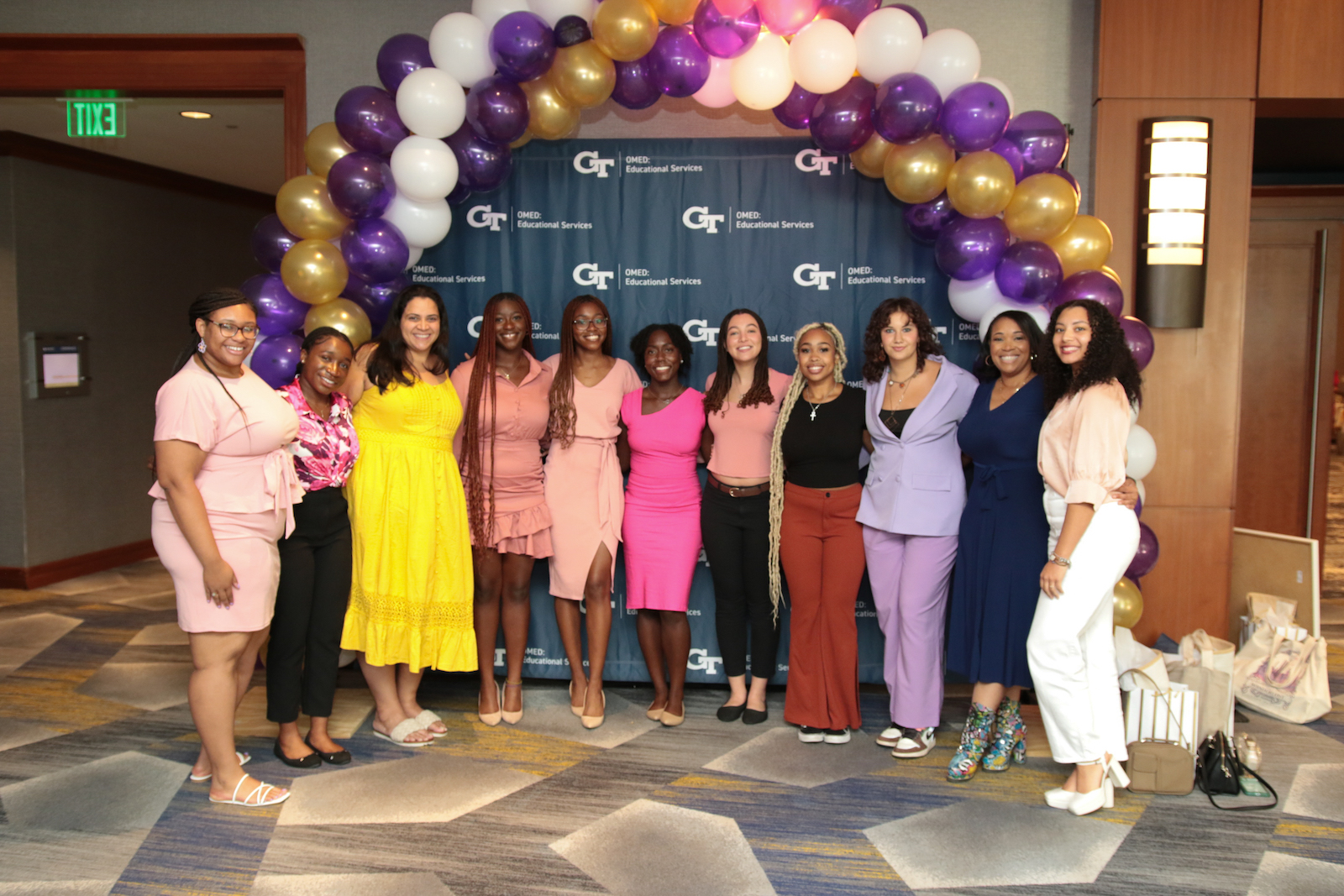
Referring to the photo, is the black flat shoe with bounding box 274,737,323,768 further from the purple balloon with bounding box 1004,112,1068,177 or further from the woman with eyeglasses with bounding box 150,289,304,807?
the purple balloon with bounding box 1004,112,1068,177

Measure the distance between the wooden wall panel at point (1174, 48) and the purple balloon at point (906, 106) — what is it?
1.14 m

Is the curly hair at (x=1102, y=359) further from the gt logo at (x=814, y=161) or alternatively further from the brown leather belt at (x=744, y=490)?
the gt logo at (x=814, y=161)

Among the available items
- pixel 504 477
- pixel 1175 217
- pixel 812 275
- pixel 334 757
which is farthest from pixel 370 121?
pixel 1175 217

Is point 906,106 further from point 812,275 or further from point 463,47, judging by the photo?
point 463,47

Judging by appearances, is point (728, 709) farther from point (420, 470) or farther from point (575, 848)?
point (420, 470)

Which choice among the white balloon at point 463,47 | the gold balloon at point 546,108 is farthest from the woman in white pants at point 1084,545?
the white balloon at point 463,47

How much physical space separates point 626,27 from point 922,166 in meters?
1.24

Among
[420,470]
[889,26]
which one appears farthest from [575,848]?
[889,26]

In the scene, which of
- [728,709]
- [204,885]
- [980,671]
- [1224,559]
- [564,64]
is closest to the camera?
[204,885]

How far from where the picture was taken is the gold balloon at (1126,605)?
12.2ft

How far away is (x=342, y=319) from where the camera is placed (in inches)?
148

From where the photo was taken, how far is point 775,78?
364 cm

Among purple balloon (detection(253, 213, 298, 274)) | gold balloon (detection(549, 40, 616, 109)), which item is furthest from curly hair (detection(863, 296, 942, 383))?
purple balloon (detection(253, 213, 298, 274))

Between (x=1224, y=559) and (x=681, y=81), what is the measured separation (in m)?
3.19
